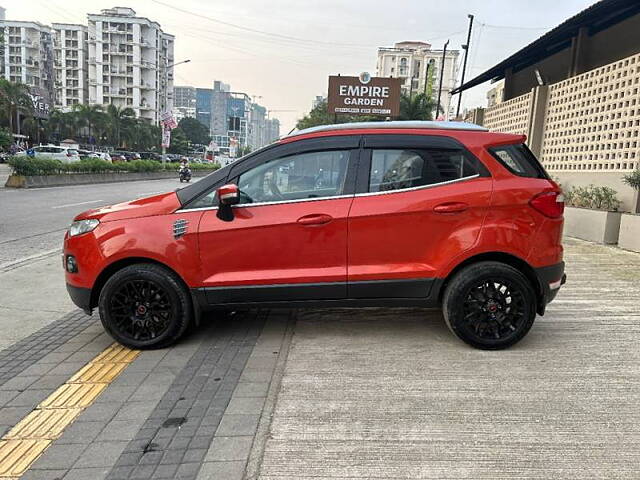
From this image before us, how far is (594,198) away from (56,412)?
10066mm

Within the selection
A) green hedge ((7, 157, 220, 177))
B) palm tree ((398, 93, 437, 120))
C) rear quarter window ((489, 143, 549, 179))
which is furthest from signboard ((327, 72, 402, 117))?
rear quarter window ((489, 143, 549, 179))

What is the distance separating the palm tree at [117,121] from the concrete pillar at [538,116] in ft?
250

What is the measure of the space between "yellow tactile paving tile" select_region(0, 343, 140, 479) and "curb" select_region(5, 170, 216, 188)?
1133 cm

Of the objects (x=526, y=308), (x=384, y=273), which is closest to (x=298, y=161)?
(x=384, y=273)

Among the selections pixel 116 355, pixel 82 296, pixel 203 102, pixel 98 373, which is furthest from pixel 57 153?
pixel 203 102

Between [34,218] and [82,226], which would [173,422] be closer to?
[82,226]

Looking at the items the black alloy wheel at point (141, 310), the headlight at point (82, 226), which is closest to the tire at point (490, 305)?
the black alloy wheel at point (141, 310)

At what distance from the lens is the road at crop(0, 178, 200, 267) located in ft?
29.8

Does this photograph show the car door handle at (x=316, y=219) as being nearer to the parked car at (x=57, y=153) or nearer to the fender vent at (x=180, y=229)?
the fender vent at (x=180, y=229)

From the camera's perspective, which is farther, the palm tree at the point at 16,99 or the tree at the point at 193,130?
the tree at the point at 193,130

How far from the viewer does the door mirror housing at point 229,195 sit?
4.08 meters

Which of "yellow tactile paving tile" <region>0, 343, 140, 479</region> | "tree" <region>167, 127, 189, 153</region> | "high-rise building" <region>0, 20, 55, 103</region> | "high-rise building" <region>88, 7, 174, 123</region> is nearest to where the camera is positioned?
"yellow tactile paving tile" <region>0, 343, 140, 479</region>

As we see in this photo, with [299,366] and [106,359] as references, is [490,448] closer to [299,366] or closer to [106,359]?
[299,366]

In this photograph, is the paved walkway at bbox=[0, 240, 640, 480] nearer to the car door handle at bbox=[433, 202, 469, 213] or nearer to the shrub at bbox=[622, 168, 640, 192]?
the car door handle at bbox=[433, 202, 469, 213]
